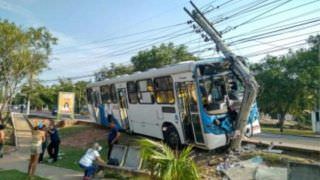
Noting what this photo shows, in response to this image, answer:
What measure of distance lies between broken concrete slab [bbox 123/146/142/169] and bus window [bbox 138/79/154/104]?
5.09 m

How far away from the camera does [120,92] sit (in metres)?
22.7

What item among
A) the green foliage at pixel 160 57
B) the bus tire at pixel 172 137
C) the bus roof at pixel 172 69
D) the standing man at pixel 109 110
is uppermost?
the green foliage at pixel 160 57

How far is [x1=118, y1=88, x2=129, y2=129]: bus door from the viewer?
22097mm

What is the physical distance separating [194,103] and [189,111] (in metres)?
0.49

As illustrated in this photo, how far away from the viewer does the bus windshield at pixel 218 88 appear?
15133 millimetres

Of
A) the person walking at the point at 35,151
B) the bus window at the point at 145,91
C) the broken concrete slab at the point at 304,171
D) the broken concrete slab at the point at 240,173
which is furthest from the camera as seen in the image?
the bus window at the point at 145,91

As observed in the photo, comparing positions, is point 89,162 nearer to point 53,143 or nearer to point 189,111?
point 189,111

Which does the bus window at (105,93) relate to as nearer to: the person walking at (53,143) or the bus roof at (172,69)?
the bus roof at (172,69)

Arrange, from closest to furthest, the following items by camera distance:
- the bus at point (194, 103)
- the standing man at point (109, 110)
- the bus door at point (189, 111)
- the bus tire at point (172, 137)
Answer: the bus at point (194, 103) → the bus door at point (189, 111) → the bus tire at point (172, 137) → the standing man at point (109, 110)

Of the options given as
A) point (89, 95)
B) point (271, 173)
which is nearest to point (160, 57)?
point (89, 95)

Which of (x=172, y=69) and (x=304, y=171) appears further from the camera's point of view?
(x=172, y=69)

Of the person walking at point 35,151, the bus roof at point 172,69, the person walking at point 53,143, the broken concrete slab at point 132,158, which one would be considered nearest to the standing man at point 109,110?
the bus roof at point 172,69

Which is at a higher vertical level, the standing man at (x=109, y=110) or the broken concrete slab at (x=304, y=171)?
the standing man at (x=109, y=110)

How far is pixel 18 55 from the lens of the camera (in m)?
28.0
